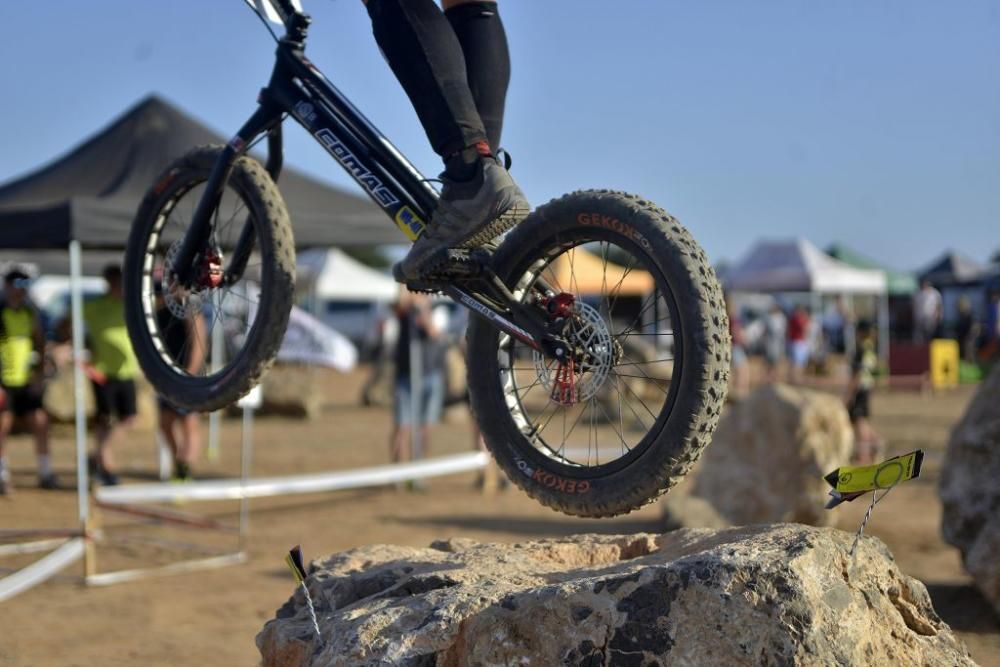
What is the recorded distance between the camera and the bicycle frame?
365cm

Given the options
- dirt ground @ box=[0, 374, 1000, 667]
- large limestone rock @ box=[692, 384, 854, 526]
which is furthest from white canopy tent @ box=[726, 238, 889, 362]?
large limestone rock @ box=[692, 384, 854, 526]

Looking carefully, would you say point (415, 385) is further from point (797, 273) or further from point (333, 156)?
point (797, 273)

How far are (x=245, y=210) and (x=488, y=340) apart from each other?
1.32m

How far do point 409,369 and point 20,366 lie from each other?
13.4 ft

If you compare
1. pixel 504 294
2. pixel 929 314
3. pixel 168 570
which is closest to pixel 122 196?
pixel 168 570

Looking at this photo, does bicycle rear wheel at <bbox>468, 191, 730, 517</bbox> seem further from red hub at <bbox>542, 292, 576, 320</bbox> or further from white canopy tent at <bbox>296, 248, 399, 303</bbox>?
white canopy tent at <bbox>296, 248, 399, 303</bbox>

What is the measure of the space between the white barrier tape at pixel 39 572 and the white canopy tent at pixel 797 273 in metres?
21.4

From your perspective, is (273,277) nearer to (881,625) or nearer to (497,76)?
(497,76)

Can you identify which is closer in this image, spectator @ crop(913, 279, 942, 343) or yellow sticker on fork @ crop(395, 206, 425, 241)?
yellow sticker on fork @ crop(395, 206, 425, 241)

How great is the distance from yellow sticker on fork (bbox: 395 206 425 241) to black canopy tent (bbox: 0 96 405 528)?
506cm

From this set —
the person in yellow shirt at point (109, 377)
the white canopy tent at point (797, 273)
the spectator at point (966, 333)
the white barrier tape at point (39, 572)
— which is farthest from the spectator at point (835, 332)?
the white barrier tape at point (39, 572)

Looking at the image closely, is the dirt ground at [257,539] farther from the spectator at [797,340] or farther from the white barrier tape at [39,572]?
the spectator at [797,340]

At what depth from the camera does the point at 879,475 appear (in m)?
2.93

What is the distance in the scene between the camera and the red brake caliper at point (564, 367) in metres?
3.48
